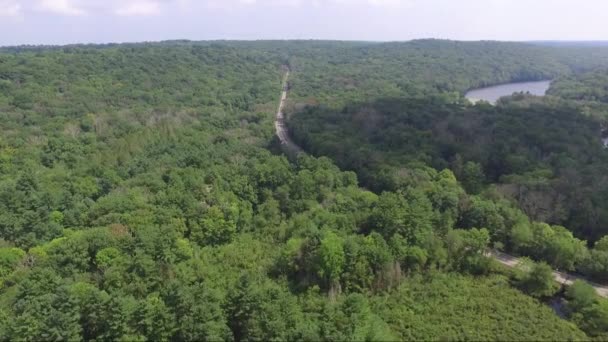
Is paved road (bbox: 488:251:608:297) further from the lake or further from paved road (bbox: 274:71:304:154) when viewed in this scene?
the lake

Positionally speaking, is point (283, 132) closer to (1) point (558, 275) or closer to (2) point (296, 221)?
(2) point (296, 221)

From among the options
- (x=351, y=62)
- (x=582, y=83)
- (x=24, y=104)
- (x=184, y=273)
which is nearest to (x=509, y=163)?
(x=184, y=273)

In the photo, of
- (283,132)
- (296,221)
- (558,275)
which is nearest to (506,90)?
(283,132)

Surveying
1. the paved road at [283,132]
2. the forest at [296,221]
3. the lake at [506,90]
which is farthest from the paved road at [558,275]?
the lake at [506,90]

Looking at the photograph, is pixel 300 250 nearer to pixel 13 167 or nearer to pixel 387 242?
pixel 387 242

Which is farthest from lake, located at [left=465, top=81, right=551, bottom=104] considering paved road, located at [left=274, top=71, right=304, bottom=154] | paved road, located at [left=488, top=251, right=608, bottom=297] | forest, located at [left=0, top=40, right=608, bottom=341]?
paved road, located at [left=488, top=251, right=608, bottom=297]

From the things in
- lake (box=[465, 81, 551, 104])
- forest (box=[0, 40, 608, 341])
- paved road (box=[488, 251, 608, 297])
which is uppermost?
lake (box=[465, 81, 551, 104])

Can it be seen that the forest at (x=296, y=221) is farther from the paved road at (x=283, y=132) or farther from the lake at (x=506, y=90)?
the lake at (x=506, y=90)
